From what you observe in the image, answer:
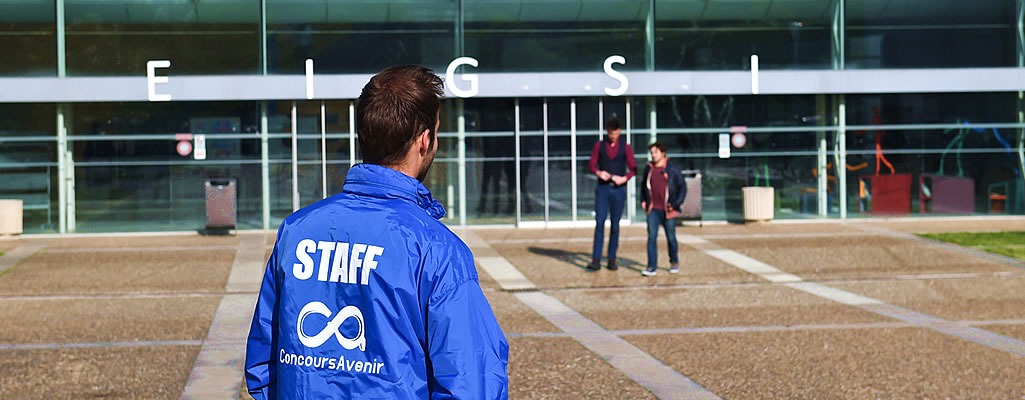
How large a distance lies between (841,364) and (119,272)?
31.4ft

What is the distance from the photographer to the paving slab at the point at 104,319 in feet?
31.4

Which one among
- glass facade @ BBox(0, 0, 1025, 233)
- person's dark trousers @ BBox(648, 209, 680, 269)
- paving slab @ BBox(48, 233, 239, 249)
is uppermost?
glass facade @ BBox(0, 0, 1025, 233)

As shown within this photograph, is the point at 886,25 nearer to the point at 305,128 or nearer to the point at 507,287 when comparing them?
the point at 305,128

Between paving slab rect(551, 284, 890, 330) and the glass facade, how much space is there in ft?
31.6

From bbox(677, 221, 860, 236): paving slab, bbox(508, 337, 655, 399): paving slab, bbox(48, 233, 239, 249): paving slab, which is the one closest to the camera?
bbox(508, 337, 655, 399): paving slab

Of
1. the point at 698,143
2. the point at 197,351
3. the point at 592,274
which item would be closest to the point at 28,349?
the point at 197,351

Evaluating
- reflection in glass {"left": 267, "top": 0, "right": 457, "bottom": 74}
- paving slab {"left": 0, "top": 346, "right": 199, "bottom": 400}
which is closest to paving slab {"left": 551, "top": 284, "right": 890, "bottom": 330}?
paving slab {"left": 0, "top": 346, "right": 199, "bottom": 400}

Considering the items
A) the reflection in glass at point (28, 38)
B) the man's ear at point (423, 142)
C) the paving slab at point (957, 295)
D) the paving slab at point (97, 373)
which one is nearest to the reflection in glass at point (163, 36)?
the reflection in glass at point (28, 38)

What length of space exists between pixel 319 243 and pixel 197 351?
6.40 m

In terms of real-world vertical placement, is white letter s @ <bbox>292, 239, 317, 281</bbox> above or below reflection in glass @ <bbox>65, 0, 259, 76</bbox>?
below

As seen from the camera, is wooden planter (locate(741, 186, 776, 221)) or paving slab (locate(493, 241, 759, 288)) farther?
wooden planter (locate(741, 186, 776, 221))

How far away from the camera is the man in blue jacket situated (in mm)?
2617

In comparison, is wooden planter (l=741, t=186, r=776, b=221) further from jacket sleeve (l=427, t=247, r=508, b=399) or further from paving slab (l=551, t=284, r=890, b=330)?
jacket sleeve (l=427, t=247, r=508, b=399)

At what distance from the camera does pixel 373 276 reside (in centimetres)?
263
